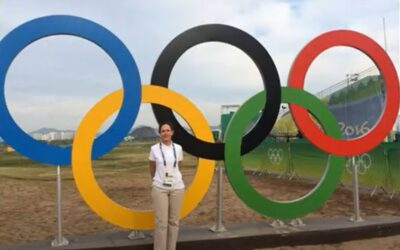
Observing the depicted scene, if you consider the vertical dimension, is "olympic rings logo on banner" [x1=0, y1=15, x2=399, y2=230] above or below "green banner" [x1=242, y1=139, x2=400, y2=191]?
above

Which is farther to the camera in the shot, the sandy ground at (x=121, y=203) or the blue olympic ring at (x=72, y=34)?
the sandy ground at (x=121, y=203)

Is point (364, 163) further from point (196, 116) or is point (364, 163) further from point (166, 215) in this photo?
point (166, 215)

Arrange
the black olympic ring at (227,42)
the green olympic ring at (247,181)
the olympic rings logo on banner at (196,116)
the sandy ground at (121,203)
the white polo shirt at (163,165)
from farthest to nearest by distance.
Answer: the sandy ground at (121,203)
the green olympic ring at (247,181)
the black olympic ring at (227,42)
the olympic rings logo on banner at (196,116)
the white polo shirt at (163,165)

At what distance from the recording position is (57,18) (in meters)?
5.56

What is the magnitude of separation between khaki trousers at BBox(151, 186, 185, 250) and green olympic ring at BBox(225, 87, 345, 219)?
4.38 feet

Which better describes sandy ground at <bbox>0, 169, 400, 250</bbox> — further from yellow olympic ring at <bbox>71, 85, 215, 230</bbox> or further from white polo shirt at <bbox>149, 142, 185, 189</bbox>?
white polo shirt at <bbox>149, 142, 185, 189</bbox>

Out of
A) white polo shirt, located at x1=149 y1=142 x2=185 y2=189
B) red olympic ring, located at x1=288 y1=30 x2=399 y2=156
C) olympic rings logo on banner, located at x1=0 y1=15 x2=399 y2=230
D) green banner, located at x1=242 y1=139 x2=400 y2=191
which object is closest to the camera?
white polo shirt, located at x1=149 y1=142 x2=185 y2=189

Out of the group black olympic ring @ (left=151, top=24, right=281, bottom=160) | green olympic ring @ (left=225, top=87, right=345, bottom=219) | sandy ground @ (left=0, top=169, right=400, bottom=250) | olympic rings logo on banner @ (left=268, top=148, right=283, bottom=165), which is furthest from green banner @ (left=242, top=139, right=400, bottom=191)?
black olympic ring @ (left=151, top=24, right=281, bottom=160)

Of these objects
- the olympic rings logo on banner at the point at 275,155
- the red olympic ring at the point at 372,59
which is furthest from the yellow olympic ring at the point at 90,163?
the olympic rings logo on banner at the point at 275,155

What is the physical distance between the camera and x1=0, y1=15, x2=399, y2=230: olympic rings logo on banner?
5.55 m

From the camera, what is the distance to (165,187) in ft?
16.4

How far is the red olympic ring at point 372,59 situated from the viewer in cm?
658

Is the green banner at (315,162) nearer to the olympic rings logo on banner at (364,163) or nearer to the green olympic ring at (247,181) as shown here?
the olympic rings logo on banner at (364,163)

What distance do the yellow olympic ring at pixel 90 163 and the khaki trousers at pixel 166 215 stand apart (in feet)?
2.32
